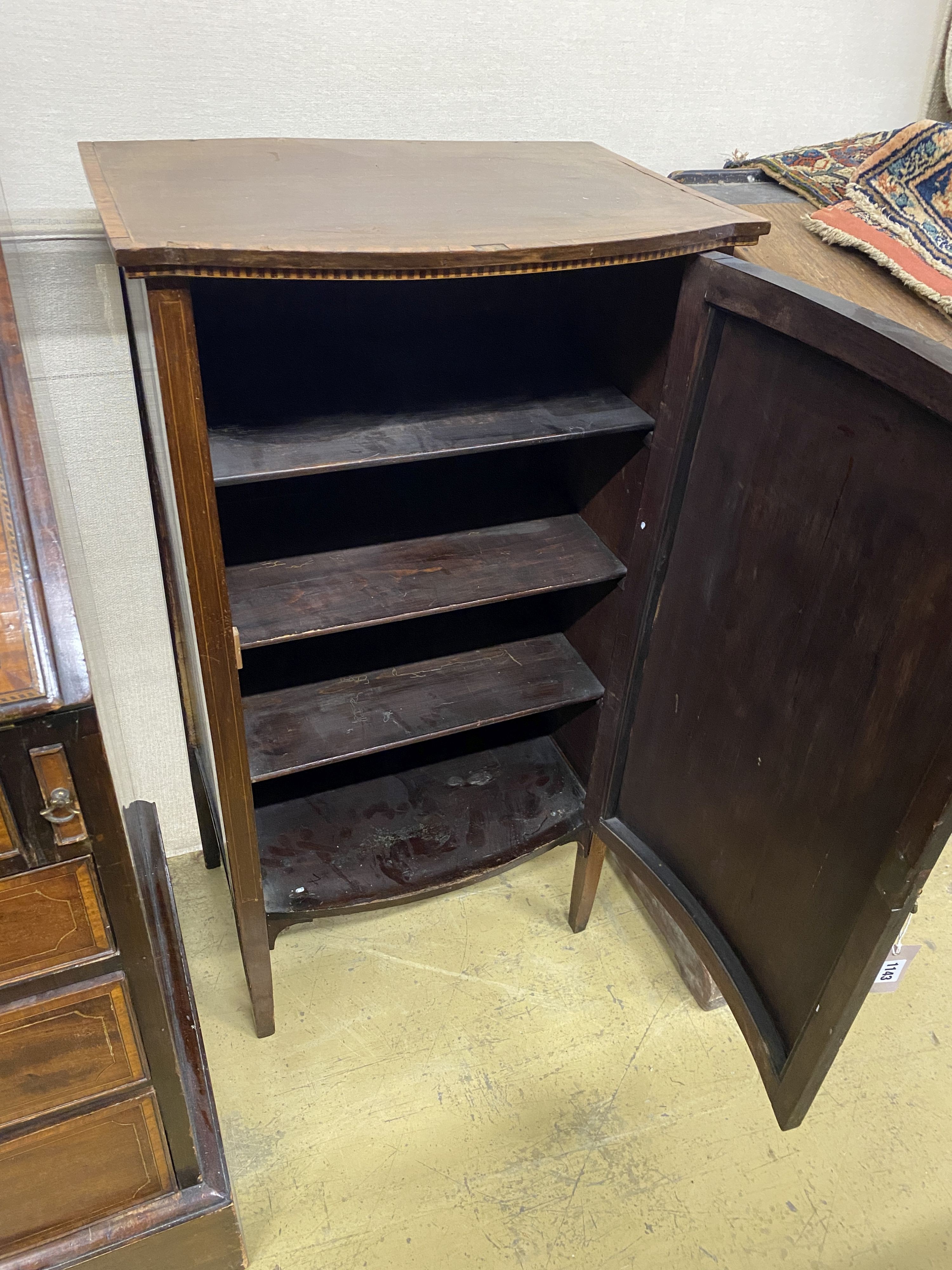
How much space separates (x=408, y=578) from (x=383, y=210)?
1.40 ft

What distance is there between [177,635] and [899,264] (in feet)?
3.46

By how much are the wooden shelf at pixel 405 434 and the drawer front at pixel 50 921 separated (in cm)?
38

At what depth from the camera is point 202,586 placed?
2.90 feet

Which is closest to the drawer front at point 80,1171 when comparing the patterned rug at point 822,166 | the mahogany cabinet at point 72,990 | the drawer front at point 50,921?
the mahogany cabinet at point 72,990

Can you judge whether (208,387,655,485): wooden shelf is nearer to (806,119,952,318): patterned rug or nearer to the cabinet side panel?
the cabinet side panel

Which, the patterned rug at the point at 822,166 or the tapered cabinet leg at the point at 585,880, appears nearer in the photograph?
the patterned rug at the point at 822,166

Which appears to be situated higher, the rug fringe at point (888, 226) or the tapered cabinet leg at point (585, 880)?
the rug fringe at point (888, 226)

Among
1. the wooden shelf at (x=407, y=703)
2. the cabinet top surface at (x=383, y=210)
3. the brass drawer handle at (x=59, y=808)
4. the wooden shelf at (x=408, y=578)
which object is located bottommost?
the wooden shelf at (x=407, y=703)

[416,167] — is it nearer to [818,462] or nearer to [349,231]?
[349,231]

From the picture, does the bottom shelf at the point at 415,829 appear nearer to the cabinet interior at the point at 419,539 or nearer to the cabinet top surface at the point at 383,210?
the cabinet interior at the point at 419,539

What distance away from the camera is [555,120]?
3.92ft

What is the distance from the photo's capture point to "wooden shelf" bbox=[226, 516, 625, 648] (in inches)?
40.2

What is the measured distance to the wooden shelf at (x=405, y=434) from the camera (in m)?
0.89

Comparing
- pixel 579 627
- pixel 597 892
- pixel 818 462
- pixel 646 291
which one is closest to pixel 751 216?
pixel 646 291
